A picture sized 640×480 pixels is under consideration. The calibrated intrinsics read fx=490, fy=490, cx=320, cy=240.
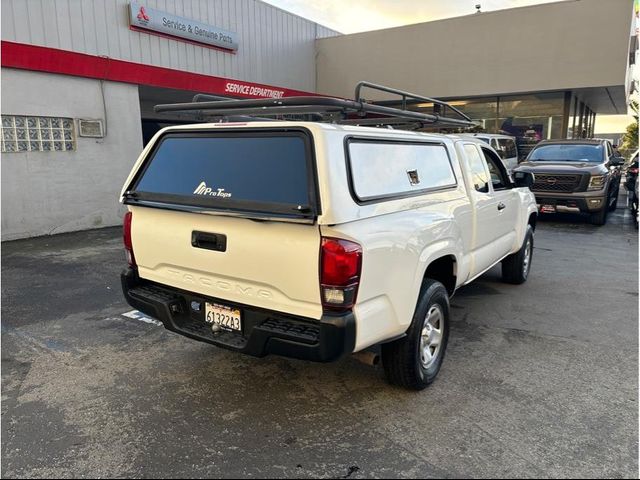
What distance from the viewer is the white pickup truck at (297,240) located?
9.31 ft

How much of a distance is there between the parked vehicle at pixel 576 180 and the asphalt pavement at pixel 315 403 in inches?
237

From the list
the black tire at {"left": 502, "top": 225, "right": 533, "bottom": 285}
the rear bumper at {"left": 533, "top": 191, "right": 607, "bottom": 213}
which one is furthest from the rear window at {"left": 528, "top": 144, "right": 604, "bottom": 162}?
the black tire at {"left": 502, "top": 225, "right": 533, "bottom": 285}

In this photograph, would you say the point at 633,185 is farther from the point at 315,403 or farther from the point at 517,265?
the point at 315,403

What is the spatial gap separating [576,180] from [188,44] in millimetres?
10334

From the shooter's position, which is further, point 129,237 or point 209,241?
point 129,237

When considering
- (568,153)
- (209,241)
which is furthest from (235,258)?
(568,153)

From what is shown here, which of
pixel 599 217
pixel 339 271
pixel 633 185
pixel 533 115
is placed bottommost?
pixel 599 217

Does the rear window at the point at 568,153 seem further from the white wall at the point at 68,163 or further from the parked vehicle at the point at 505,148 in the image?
the white wall at the point at 68,163

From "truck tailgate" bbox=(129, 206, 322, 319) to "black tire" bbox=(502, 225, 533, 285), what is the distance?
13.8ft

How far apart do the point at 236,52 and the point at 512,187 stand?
11551 millimetres

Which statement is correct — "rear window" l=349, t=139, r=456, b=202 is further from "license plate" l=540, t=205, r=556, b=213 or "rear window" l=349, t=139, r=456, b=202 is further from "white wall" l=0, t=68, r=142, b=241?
"white wall" l=0, t=68, r=142, b=241

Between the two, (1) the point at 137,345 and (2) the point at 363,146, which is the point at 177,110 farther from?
(1) the point at 137,345

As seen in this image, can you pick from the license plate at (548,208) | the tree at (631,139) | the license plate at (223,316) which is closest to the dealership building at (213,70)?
the license plate at (223,316)

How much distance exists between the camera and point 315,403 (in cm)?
343
